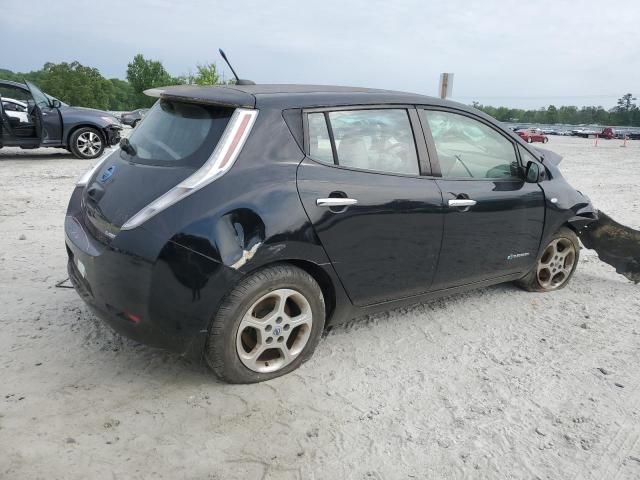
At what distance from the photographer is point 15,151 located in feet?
45.0

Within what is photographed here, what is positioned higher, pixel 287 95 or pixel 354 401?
pixel 287 95

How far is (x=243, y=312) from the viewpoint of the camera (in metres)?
2.89

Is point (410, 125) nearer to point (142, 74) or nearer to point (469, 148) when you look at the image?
point (469, 148)

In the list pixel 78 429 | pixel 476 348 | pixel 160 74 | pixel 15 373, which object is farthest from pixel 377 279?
pixel 160 74

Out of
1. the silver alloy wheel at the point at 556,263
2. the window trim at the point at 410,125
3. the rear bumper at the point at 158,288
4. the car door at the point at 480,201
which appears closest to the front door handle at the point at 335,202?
the window trim at the point at 410,125

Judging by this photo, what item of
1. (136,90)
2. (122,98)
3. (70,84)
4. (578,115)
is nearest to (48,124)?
(70,84)

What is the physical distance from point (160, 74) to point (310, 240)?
91.1 m

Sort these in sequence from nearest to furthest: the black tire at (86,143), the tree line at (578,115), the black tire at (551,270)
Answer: the black tire at (551,270) → the black tire at (86,143) → the tree line at (578,115)

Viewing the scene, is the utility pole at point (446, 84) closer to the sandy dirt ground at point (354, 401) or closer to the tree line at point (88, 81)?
the sandy dirt ground at point (354, 401)

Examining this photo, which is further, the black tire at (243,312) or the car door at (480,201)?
the car door at (480,201)

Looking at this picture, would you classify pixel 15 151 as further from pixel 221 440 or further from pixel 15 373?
pixel 221 440

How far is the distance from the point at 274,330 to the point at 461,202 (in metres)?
1.59

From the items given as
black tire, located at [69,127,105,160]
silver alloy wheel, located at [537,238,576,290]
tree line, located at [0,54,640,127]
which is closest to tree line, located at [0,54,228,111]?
tree line, located at [0,54,640,127]

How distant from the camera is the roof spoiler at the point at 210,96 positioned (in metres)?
3.03
